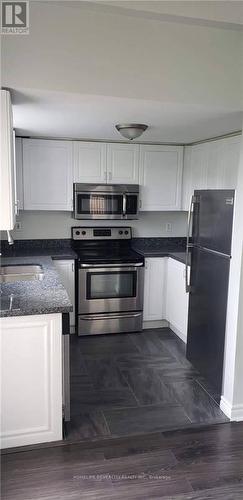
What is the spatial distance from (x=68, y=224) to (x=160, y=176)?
1.24 metres

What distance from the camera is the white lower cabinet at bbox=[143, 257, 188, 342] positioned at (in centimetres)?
413

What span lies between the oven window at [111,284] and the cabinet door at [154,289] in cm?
17

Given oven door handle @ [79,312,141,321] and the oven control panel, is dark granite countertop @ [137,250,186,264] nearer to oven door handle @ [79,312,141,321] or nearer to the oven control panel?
the oven control panel

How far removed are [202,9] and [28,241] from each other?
3.14 meters

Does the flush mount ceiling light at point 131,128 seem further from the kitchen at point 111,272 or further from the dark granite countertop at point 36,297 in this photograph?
the dark granite countertop at point 36,297

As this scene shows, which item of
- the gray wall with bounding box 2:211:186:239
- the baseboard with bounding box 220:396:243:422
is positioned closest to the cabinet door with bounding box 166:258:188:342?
the gray wall with bounding box 2:211:186:239

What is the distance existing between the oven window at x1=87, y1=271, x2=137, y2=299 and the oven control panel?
24.8 inches

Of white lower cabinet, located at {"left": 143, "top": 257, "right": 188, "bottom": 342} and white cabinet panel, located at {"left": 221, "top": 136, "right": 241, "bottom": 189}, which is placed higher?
white cabinet panel, located at {"left": 221, "top": 136, "right": 241, "bottom": 189}

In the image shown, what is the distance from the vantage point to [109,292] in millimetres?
4227

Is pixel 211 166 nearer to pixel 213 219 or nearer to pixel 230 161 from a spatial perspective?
pixel 230 161

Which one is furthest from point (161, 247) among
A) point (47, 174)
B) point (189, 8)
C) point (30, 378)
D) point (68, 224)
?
point (189, 8)

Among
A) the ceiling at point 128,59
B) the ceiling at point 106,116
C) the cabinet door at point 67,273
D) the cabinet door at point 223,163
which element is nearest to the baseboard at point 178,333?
the cabinet door at point 67,273

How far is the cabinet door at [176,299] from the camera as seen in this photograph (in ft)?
13.0

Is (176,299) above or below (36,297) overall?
below
